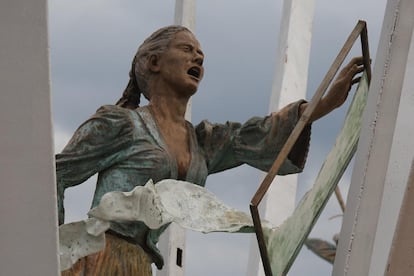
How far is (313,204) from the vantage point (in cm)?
833

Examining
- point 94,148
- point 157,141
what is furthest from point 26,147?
point 157,141

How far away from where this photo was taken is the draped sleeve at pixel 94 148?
9.45m

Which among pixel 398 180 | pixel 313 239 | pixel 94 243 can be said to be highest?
pixel 398 180

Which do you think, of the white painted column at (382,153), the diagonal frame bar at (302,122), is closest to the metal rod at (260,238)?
the diagonal frame bar at (302,122)

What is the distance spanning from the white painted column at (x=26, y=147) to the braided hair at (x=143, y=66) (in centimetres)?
246

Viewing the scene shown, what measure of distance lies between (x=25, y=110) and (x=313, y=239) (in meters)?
5.87

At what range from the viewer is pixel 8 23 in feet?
24.2

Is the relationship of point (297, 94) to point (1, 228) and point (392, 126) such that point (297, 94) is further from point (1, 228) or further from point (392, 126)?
point (1, 228)

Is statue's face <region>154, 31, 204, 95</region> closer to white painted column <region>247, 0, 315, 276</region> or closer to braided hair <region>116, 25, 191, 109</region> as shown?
braided hair <region>116, 25, 191, 109</region>

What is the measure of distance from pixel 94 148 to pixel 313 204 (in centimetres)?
158

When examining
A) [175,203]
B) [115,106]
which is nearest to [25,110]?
[175,203]

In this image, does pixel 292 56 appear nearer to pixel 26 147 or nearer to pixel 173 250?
pixel 173 250

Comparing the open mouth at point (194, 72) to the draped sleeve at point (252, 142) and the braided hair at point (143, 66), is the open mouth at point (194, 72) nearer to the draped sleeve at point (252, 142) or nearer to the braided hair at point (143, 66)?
the braided hair at point (143, 66)

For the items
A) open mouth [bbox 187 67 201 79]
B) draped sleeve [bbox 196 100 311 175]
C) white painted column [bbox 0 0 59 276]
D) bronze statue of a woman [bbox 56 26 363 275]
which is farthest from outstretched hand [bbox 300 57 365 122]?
white painted column [bbox 0 0 59 276]
